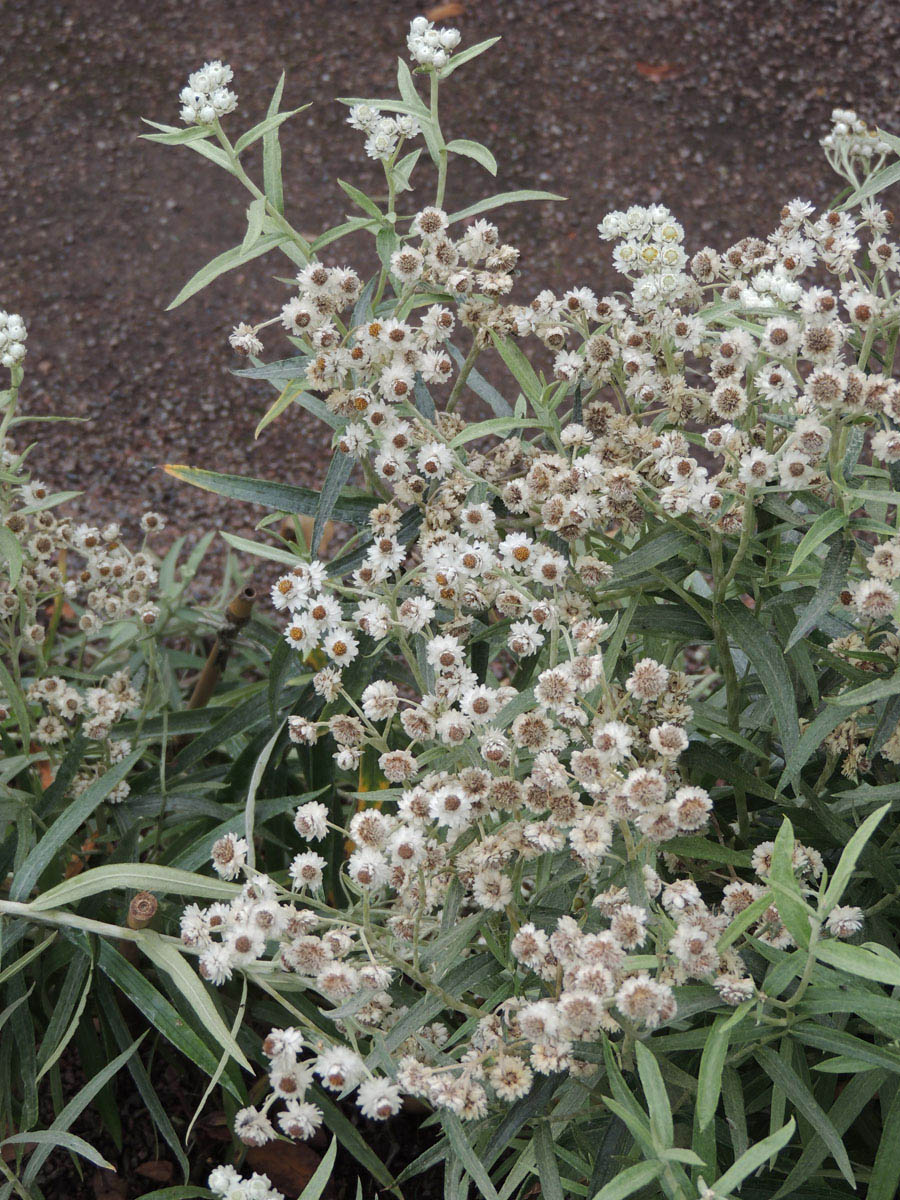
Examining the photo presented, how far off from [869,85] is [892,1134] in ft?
10.8

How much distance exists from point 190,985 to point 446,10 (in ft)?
10.7

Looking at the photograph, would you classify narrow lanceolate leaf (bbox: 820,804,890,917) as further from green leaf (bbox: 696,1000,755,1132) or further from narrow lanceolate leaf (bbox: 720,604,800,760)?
narrow lanceolate leaf (bbox: 720,604,800,760)

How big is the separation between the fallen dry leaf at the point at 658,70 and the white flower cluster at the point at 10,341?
2.72m

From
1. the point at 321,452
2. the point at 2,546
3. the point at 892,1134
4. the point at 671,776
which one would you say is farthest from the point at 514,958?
the point at 321,452

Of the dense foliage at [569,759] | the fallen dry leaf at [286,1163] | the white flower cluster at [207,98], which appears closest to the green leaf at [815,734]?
the dense foliage at [569,759]

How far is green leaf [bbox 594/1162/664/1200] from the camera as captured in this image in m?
0.82

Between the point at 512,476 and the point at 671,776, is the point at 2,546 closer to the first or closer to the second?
the point at 512,476

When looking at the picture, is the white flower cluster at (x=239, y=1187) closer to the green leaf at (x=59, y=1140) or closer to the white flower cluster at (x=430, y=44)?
the green leaf at (x=59, y=1140)

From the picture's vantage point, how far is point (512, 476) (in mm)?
1323

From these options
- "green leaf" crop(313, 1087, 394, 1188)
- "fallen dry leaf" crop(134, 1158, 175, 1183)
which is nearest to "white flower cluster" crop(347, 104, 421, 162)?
"green leaf" crop(313, 1087, 394, 1188)

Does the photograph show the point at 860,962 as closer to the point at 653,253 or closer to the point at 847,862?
the point at 847,862

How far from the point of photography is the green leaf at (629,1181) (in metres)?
0.82

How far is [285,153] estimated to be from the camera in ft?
11.3

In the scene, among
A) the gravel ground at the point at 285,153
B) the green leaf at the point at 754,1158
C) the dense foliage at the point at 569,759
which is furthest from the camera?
the gravel ground at the point at 285,153
